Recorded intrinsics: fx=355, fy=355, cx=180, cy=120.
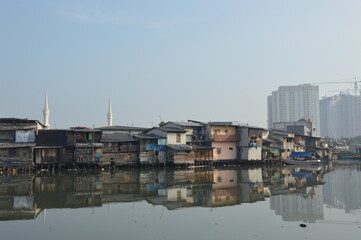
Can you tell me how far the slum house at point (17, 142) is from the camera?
36906 millimetres

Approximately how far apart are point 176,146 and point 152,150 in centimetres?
302

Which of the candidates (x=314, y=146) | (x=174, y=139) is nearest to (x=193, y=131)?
(x=174, y=139)

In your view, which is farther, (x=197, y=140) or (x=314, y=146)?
(x=314, y=146)

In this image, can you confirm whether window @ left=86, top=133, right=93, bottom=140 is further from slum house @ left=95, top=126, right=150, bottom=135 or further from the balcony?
the balcony

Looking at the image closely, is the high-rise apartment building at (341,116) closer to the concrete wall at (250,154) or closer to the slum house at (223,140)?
the concrete wall at (250,154)

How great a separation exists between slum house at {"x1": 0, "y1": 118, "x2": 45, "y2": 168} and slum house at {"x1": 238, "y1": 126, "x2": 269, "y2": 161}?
91.5 feet

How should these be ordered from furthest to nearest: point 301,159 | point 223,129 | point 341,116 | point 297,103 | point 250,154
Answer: point 341,116 < point 297,103 < point 301,159 < point 250,154 < point 223,129

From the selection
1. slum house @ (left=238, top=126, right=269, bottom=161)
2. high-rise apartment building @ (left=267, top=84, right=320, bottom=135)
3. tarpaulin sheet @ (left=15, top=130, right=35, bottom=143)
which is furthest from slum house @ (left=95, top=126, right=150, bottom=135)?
high-rise apartment building @ (left=267, top=84, right=320, bottom=135)

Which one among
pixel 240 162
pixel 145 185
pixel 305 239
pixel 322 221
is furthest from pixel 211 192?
pixel 240 162

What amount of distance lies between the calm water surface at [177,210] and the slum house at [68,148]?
10569 mm

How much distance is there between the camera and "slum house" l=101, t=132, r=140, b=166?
138ft

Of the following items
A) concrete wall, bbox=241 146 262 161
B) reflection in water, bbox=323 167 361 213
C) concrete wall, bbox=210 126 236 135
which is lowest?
reflection in water, bbox=323 167 361 213

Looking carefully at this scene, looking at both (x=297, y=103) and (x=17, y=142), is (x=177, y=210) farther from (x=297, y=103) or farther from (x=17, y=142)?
(x=297, y=103)

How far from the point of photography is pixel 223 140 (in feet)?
164
